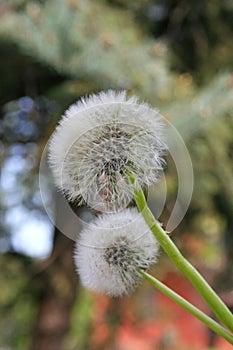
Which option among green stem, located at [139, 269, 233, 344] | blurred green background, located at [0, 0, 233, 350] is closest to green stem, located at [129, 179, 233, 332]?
green stem, located at [139, 269, 233, 344]

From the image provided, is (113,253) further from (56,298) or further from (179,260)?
(56,298)

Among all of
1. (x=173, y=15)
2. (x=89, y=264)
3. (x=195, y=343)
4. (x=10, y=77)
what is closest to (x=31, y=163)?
(x=10, y=77)

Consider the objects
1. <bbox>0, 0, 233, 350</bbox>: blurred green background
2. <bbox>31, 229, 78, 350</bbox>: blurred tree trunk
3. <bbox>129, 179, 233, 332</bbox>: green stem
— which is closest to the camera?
<bbox>129, 179, 233, 332</bbox>: green stem

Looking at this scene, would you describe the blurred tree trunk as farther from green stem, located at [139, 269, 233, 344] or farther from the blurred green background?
green stem, located at [139, 269, 233, 344]

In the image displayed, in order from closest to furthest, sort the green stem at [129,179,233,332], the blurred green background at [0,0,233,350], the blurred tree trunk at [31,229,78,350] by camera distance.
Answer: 1. the green stem at [129,179,233,332]
2. the blurred green background at [0,0,233,350]
3. the blurred tree trunk at [31,229,78,350]

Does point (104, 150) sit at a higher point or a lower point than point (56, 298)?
higher

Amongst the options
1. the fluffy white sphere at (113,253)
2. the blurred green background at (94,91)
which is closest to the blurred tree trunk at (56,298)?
the blurred green background at (94,91)

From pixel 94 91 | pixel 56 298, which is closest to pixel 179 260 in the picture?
pixel 94 91
